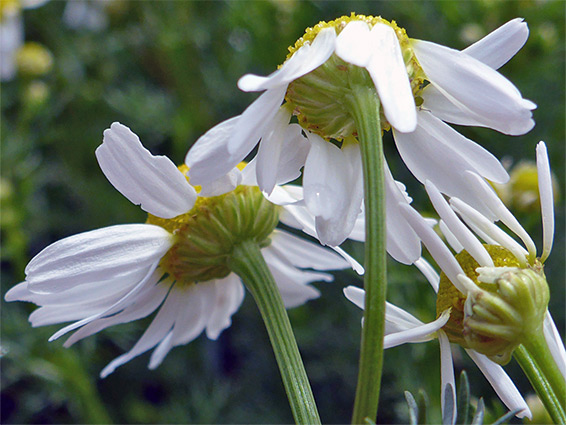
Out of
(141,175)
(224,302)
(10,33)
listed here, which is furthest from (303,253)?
(10,33)

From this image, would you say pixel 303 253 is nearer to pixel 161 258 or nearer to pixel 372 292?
pixel 161 258

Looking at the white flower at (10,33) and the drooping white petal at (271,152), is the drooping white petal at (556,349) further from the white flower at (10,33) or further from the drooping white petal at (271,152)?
the white flower at (10,33)

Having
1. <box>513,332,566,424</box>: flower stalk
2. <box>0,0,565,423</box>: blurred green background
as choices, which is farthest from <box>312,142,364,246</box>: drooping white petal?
<box>0,0,565,423</box>: blurred green background

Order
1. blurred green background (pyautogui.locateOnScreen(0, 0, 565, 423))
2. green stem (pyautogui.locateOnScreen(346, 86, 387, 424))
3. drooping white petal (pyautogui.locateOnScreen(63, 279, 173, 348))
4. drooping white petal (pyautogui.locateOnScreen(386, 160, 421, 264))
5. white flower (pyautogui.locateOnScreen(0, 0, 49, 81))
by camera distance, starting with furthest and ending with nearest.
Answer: white flower (pyautogui.locateOnScreen(0, 0, 49, 81))
blurred green background (pyautogui.locateOnScreen(0, 0, 565, 423))
drooping white petal (pyautogui.locateOnScreen(63, 279, 173, 348))
drooping white petal (pyautogui.locateOnScreen(386, 160, 421, 264))
green stem (pyautogui.locateOnScreen(346, 86, 387, 424))

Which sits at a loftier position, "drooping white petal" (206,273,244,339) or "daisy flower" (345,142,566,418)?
"daisy flower" (345,142,566,418)

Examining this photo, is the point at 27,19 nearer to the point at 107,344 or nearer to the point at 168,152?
the point at 168,152

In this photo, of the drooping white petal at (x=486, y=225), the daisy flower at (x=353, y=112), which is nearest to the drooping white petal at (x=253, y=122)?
the daisy flower at (x=353, y=112)

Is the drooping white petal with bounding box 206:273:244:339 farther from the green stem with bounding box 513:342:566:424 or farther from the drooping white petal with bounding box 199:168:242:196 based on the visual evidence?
the green stem with bounding box 513:342:566:424

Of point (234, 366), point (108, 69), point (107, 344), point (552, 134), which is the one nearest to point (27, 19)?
point (108, 69)
